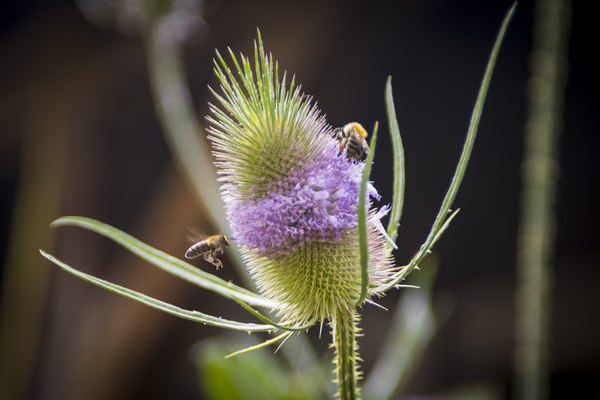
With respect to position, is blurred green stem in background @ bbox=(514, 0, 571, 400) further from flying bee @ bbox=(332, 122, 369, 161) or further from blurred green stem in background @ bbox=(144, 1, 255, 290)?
blurred green stem in background @ bbox=(144, 1, 255, 290)

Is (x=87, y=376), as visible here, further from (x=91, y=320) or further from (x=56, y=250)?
(x=56, y=250)

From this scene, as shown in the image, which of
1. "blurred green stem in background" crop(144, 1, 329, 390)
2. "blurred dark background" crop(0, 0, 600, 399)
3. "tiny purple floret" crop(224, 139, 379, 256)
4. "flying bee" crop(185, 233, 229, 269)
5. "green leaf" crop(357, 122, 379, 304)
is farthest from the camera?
"blurred dark background" crop(0, 0, 600, 399)

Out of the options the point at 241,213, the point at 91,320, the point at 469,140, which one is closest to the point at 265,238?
the point at 241,213

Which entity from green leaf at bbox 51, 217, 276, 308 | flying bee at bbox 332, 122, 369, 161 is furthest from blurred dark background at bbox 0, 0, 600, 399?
green leaf at bbox 51, 217, 276, 308

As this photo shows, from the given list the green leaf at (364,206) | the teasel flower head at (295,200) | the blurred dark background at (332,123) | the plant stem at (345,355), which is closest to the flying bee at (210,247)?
the teasel flower head at (295,200)

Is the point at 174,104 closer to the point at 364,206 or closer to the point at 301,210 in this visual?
the point at 301,210

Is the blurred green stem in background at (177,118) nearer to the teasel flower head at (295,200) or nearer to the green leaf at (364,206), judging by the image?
the teasel flower head at (295,200)
